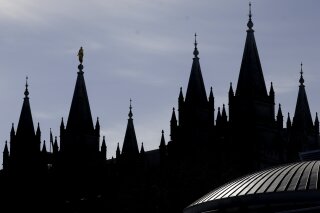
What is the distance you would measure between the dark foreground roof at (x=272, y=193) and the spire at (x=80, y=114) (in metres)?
48.5

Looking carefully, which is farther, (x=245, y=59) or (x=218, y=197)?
(x=245, y=59)

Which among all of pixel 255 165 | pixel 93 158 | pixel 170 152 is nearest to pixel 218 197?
pixel 255 165

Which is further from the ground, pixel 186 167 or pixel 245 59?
pixel 245 59

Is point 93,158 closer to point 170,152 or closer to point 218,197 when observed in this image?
point 170,152

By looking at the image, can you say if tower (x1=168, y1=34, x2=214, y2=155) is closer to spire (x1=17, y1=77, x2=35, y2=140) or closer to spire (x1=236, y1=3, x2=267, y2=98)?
spire (x1=236, y1=3, x2=267, y2=98)

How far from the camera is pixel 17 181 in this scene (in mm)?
126062

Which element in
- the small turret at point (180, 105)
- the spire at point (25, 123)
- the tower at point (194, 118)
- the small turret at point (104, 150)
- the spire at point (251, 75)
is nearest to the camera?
the spire at point (251, 75)

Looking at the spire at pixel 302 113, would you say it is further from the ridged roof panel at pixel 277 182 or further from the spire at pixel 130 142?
the ridged roof panel at pixel 277 182

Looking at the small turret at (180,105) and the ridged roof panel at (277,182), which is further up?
the small turret at (180,105)

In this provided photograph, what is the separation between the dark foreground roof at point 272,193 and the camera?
66562 millimetres

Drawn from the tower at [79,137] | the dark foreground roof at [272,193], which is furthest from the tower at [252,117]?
the dark foreground roof at [272,193]

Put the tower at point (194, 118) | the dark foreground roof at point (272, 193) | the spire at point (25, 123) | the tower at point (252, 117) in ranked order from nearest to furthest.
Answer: the dark foreground roof at point (272, 193) → the tower at point (252, 117) → the tower at point (194, 118) → the spire at point (25, 123)

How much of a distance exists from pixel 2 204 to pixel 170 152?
24186 mm

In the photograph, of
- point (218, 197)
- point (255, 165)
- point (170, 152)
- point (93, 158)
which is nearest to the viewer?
point (218, 197)
